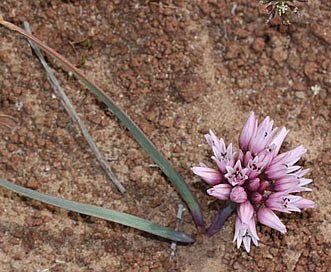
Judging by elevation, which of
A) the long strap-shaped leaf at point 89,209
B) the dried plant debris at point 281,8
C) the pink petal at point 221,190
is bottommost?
the long strap-shaped leaf at point 89,209

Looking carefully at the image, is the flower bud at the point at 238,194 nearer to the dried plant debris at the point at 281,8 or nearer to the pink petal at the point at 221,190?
the pink petal at the point at 221,190

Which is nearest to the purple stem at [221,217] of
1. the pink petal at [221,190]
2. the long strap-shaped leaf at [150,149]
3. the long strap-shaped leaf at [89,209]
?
the long strap-shaped leaf at [150,149]

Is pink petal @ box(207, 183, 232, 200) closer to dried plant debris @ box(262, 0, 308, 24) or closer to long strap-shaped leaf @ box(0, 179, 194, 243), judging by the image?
long strap-shaped leaf @ box(0, 179, 194, 243)

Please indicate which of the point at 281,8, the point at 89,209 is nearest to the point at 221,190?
the point at 89,209

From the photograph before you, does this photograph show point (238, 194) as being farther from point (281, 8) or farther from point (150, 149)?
point (281, 8)

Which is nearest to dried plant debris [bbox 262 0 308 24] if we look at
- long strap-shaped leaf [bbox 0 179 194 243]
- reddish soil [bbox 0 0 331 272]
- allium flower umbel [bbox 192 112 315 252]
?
reddish soil [bbox 0 0 331 272]

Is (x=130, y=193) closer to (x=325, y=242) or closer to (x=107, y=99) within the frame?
(x=107, y=99)
